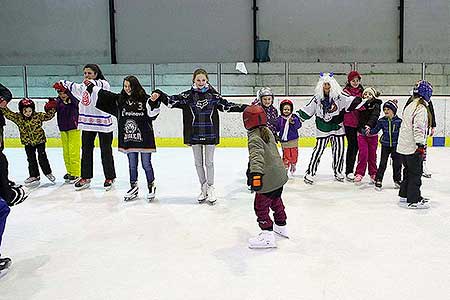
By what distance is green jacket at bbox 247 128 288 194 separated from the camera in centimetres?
364

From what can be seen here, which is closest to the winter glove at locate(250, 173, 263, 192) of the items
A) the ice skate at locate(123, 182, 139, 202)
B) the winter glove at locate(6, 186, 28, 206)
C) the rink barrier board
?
the winter glove at locate(6, 186, 28, 206)

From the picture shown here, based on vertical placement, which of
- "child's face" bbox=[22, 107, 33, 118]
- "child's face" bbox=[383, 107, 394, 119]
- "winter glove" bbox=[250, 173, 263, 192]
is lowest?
"winter glove" bbox=[250, 173, 263, 192]

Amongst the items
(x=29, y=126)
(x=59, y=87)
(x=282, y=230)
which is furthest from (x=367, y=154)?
(x=29, y=126)

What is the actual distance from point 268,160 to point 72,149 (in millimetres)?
3372

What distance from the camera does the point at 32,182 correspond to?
20.8 feet

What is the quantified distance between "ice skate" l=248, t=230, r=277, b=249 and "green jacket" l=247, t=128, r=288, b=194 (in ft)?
1.05

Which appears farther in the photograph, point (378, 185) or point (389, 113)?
point (378, 185)

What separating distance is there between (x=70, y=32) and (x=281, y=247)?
1149cm

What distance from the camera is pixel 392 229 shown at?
422 centimetres

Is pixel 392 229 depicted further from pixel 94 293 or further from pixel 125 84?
pixel 125 84

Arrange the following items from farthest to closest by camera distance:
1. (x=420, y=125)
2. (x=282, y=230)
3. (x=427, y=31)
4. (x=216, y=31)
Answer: (x=216, y=31) < (x=427, y=31) < (x=420, y=125) < (x=282, y=230)

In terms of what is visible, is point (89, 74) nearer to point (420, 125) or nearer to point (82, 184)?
point (82, 184)

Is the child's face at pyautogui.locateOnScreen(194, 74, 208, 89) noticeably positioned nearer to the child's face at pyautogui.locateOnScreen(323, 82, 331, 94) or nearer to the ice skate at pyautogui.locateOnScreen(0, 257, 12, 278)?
the child's face at pyautogui.locateOnScreen(323, 82, 331, 94)

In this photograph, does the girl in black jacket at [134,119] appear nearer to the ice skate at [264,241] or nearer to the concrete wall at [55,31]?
the ice skate at [264,241]
